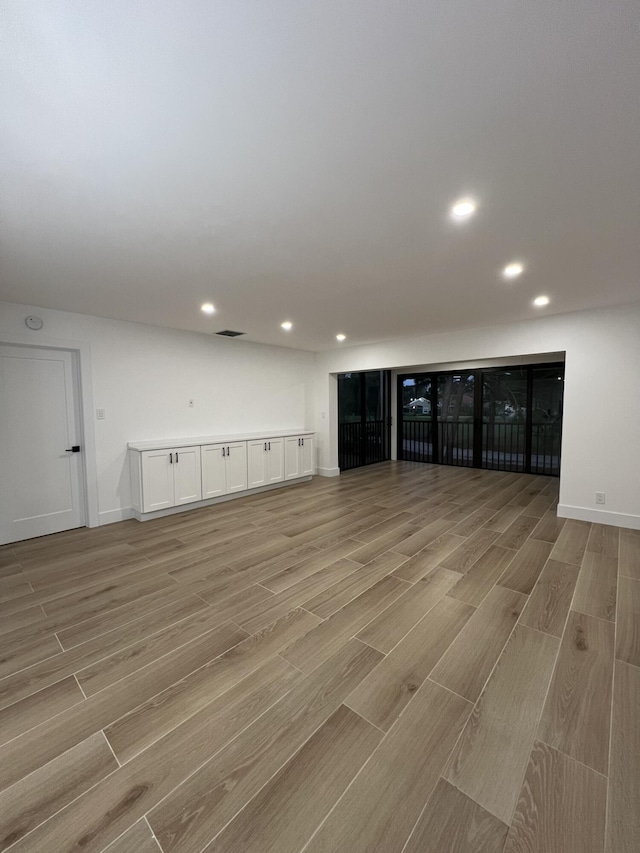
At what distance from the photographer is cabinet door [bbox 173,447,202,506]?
4.61 m

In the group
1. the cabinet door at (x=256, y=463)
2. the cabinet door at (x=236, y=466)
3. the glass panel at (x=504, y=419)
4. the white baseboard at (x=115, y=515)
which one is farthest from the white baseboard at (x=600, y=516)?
the white baseboard at (x=115, y=515)

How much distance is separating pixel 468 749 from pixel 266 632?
1211mm

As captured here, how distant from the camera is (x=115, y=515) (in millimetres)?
4418

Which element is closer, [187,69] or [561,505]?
[187,69]

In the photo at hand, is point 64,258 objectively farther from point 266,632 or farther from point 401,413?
point 401,413

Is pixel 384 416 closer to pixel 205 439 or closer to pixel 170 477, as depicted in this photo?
pixel 205 439

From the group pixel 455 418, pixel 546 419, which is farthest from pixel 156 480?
pixel 546 419

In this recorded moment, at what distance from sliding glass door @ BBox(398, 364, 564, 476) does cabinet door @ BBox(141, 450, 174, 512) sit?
5.60 metres

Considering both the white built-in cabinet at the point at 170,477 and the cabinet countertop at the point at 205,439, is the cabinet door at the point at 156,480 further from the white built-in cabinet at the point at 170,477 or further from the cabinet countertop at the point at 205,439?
the cabinet countertop at the point at 205,439

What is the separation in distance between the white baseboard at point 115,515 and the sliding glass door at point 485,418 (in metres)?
6.03

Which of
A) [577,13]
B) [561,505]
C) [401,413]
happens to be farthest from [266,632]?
[401,413]

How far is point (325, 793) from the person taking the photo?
1284 mm

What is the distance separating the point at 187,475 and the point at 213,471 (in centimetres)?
40

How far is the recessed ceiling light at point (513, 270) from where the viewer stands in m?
2.73
